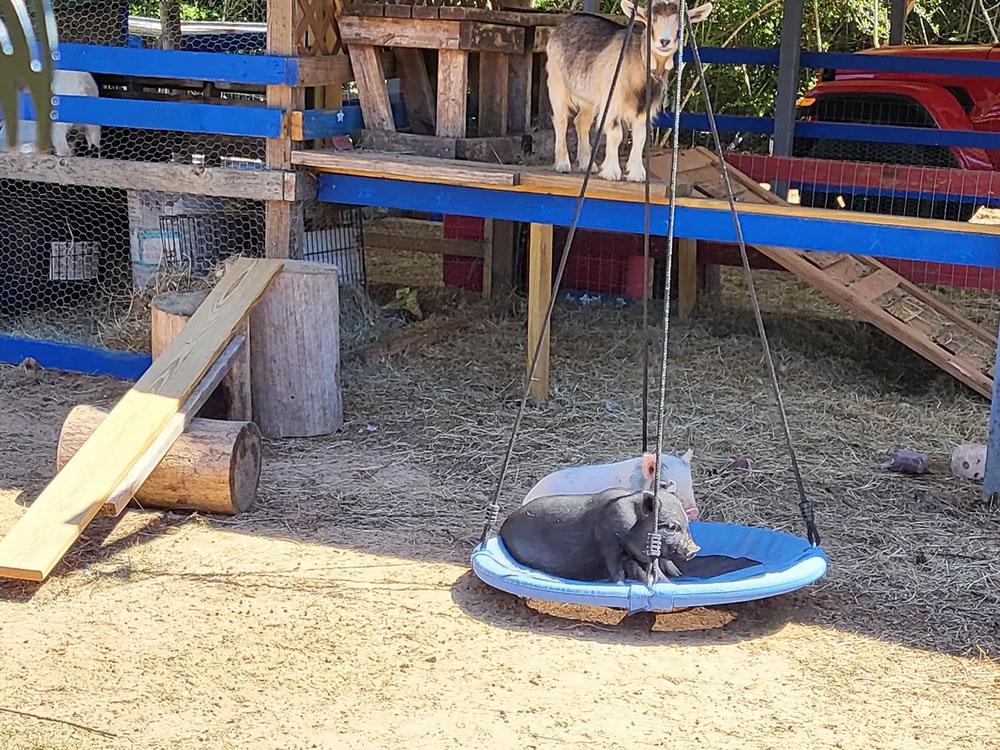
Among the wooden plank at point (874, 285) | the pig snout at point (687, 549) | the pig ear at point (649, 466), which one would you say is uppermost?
the wooden plank at point (874, 285)

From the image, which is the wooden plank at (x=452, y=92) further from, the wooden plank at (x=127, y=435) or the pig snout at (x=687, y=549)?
the pig snout at (x=687, y=549)

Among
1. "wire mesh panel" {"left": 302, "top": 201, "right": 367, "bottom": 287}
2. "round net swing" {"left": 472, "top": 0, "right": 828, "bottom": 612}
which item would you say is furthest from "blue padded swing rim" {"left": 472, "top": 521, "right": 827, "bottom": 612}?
"wire mesh panel" {"left": 302, "top": 201, "right": 367, "bottom": 287}

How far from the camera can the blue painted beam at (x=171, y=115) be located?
21.3 ft

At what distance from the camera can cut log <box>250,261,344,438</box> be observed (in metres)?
5.95

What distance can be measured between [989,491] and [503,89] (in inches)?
137

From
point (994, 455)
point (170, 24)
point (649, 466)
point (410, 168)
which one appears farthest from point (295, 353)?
point (994, 455)

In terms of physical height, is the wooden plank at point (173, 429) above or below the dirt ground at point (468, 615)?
above

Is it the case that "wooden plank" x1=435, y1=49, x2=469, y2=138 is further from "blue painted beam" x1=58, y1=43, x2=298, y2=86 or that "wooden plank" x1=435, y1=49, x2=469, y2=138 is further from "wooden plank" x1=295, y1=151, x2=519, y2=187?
"blue painted beam" x1=58, y1=43, x2=298, y2=86

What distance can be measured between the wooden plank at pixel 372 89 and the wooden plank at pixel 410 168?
0.31 metres

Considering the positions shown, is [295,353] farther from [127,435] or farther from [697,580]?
[697,580]

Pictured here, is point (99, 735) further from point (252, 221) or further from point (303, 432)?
point (252, 221)

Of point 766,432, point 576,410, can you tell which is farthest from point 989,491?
point 576,410

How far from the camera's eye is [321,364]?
6031mm

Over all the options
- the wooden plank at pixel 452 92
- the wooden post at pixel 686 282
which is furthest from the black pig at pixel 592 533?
the wooden post at pixel 686 282
